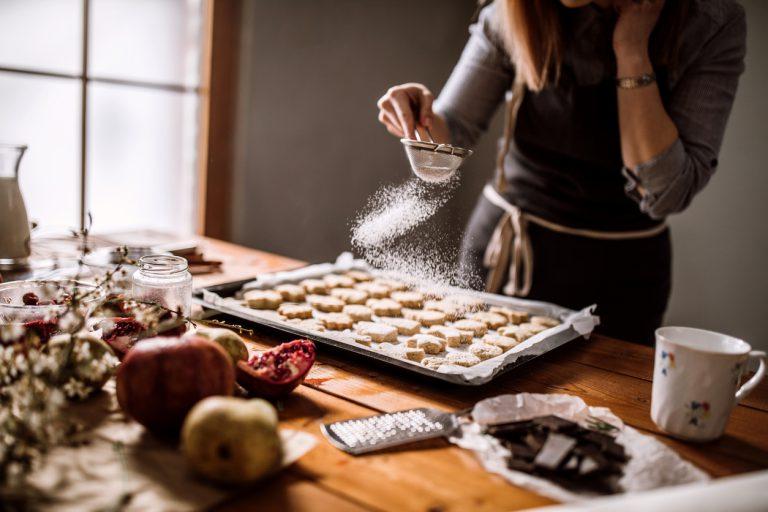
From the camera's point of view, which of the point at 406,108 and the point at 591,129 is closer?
the point at 406,108

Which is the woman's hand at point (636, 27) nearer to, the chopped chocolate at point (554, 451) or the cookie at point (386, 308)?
the cookie at point (386, 308)

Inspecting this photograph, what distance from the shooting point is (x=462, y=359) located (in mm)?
1299

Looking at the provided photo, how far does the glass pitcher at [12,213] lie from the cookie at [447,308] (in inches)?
41.3

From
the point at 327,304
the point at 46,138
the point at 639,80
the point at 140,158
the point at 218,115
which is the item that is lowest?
the point at 327,304

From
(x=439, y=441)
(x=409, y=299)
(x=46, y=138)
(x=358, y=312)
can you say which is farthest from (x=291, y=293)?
(x=46, y=138)

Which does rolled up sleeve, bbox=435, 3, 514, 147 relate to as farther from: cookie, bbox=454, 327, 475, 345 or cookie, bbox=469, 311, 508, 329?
cookie, bbox=454, 327, 475, 345

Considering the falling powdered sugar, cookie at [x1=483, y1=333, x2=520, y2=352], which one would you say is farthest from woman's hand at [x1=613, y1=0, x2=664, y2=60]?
cookie at [x1=483, y1=333, x2=520, y2=352]

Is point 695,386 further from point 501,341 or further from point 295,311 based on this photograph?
point 295,311

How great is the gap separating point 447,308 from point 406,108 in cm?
54

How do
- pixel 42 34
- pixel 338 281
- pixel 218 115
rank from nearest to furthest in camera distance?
pixel 338 281
pixel 42 34
pixel 218 115

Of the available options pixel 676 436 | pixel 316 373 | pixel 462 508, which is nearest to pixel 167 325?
pixel 316 373

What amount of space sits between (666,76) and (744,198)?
1468 millimetres

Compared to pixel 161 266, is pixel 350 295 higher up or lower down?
lower down

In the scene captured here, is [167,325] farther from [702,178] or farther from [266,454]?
[702,178]
